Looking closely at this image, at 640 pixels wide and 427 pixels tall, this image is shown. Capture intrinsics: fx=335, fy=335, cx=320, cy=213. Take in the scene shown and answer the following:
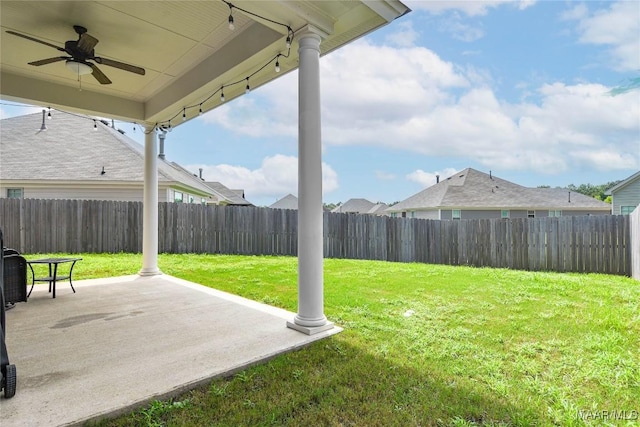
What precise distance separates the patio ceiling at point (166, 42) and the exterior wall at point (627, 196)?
17.0 metres

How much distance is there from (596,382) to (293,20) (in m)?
3.71

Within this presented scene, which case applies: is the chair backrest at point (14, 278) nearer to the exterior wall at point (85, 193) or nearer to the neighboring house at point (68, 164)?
the neighboring house at point (68, 164)

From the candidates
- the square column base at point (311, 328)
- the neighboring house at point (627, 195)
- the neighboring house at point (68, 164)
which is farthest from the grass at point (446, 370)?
the neighboring house at point (627, 195)

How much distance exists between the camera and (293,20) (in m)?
3.05

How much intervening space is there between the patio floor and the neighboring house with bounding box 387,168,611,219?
15859 mm

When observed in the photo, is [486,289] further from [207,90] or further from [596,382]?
[207,90]

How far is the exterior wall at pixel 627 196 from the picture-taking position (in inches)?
560

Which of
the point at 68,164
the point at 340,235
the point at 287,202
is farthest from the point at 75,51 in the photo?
the point at 287,202

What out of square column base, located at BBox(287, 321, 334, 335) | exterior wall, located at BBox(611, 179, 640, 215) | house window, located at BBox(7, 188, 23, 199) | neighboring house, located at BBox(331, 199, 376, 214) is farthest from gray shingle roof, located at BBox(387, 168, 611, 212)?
neighboring house, located at BBox(331, 199, 376, 214)

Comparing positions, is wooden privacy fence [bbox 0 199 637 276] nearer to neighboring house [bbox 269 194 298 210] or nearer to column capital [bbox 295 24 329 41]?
column capital [bbox 295 24 329 41]

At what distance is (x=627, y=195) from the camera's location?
47.8 ft

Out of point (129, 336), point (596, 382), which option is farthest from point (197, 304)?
point (596, 382)

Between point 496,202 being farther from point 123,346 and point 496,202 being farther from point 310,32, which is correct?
point 123,346

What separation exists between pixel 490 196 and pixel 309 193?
17645 millimetres
